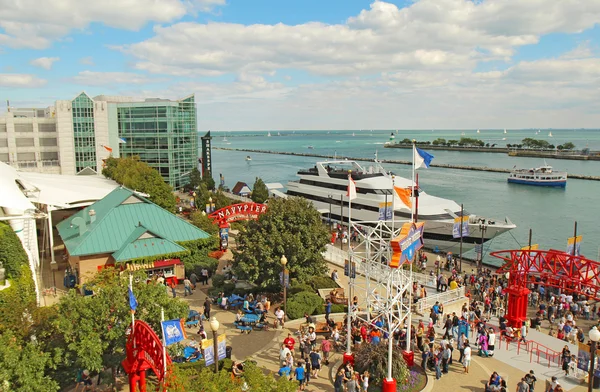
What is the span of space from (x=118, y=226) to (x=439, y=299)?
18329mm

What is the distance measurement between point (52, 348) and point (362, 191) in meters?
35.7

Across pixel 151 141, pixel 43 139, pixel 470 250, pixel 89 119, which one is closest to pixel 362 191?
pixel 470 250

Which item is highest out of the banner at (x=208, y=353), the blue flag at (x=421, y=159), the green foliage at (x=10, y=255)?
the blue flag at (x=421, y=159)

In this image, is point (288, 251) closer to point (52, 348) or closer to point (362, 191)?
point (52, 348)

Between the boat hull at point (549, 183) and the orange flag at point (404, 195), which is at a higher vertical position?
the orange flag at point (404, 195)

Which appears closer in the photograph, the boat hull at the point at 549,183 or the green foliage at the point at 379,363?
the green foliage at the point at 379,363

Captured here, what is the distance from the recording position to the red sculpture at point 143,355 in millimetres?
11469

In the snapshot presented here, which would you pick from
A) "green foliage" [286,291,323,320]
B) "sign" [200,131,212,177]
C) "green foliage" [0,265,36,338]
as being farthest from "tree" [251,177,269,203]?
"green foliage" [0,265,36,338]

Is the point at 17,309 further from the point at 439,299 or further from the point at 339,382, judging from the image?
the point at 439,299

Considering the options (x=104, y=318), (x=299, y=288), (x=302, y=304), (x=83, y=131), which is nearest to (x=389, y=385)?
(x=302, y=304)

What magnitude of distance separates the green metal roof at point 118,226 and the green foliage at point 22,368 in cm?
1328

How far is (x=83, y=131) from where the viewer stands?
63.1 meters

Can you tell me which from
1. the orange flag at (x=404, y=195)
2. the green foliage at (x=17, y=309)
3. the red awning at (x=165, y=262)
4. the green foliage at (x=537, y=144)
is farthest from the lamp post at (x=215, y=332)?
the green foliage at (x=537, y=144)

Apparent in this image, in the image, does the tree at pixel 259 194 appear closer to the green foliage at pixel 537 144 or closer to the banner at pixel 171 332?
the banner at pixel 171 332
